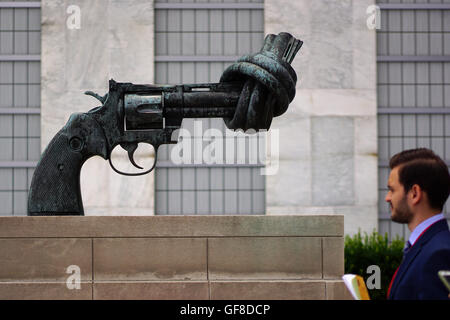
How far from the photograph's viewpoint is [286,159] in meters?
14.4

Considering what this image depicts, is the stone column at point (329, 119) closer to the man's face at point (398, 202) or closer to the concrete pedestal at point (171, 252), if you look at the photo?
the concrete pedestal at point (171, 252)

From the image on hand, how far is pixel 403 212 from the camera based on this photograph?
10.0 ft

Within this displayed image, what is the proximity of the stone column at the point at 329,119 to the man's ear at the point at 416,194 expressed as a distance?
37.5ft

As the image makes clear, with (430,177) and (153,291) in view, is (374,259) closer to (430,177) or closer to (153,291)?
(153,291)

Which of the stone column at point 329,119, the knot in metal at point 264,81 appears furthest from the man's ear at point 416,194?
the stone column at point 329,119

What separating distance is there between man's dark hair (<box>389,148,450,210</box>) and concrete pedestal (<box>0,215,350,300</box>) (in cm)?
408

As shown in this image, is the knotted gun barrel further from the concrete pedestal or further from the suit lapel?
the suit lapel

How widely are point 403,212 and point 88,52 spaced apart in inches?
485

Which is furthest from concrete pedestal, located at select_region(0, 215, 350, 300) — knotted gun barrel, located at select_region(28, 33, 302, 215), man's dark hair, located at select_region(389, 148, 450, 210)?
man's dark hair, located at select_region(389, 148, 450, 210)

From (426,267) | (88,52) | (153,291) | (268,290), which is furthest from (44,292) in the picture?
(88,52)

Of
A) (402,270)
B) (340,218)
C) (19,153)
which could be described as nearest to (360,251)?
(340,218)

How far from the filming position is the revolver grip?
728 cm

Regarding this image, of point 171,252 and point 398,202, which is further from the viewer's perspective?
point 171,252

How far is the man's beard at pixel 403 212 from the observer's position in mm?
3033
